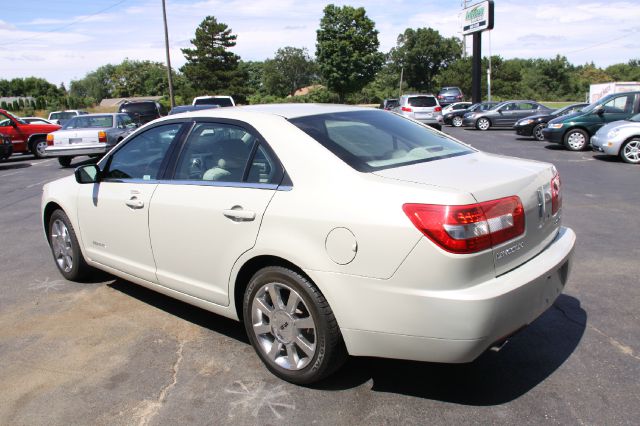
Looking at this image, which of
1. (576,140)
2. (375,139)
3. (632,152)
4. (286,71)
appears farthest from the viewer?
(286,71)

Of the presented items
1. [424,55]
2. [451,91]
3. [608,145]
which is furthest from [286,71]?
[608,145]

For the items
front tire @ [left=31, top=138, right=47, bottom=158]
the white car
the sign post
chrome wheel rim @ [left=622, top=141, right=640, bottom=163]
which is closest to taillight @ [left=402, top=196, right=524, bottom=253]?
the white car

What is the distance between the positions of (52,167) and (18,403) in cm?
1499

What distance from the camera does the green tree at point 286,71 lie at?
4272 inches

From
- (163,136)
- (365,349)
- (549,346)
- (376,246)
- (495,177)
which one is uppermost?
(163,136)

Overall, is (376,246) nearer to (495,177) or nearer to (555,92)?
(495,177)

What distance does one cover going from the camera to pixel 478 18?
3953 cm

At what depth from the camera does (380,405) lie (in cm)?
294

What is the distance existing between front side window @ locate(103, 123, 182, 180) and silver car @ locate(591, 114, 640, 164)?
11.7 metres

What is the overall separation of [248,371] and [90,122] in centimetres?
1437

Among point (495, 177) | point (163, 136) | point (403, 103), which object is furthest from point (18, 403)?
point (403, 103)

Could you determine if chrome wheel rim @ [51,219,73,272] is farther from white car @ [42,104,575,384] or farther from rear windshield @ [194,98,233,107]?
rear windshield @ [194,98,233,107]

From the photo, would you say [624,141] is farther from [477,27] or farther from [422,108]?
[477,27]

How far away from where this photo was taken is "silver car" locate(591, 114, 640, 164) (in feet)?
40.7
